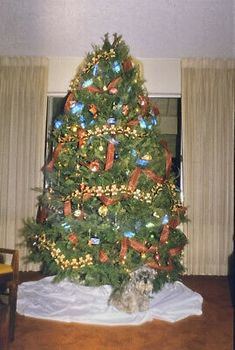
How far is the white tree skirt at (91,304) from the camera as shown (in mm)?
2845

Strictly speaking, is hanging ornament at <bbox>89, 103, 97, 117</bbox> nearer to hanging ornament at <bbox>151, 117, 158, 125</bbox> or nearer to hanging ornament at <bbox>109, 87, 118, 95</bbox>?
hanging ornament at <bbox>109, 87, 118, 95</bbox>

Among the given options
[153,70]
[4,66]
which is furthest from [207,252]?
[4,66]

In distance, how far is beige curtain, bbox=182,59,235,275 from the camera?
4.51 metres

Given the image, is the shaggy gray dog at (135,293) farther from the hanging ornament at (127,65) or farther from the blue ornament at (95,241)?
the hanging ornament at (127,65)

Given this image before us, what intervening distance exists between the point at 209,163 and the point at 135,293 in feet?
7.58

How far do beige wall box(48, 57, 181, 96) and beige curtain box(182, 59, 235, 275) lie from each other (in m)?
0.20

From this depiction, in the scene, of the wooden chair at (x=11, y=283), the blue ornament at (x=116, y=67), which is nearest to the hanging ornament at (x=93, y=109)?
the blue ornament at (x=116, y=67)

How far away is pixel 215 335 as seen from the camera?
8.68 ft

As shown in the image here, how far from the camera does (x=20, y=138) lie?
4641 mm

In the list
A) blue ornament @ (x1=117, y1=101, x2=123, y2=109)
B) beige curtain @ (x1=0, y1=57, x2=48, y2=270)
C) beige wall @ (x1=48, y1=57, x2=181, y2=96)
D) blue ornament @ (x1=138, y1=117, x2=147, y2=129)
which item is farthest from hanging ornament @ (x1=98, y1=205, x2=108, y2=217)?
beige wall @ (x1=48, y1=57, x2=181, y2=96)

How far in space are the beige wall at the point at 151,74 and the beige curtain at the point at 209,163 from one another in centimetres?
20

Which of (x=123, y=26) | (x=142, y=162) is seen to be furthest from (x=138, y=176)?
(x=123, y=26)

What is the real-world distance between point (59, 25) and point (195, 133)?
2.27 meters

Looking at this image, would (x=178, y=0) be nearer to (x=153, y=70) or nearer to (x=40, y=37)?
(x=153, y=70)
